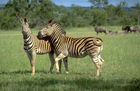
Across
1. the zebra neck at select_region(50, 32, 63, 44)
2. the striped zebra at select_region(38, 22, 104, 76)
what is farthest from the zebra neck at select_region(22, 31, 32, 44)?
the zebra neck at select_region(50, 32, 63, 44)

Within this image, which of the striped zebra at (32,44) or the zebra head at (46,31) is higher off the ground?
the zebra head at (46,31)

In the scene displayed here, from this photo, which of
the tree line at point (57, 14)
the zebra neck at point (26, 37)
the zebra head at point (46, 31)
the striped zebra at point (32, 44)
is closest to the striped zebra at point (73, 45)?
the zebra head at point (46, 31)

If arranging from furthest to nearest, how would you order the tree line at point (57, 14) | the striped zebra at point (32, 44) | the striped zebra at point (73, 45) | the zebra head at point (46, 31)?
the tree line at point (57, 14)
the zebra head at point (46, 31)
the striped zebra at point (32, 44)
the striped zebra at point (73, 45)

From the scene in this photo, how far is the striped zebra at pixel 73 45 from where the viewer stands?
721cm

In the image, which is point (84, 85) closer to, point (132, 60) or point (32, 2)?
point (132, 60)

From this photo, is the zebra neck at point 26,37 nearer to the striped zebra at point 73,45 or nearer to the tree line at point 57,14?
the striped zebra at point 73,45

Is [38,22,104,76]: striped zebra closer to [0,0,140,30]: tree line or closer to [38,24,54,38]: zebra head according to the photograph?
[38,24,54,38]: zebra head

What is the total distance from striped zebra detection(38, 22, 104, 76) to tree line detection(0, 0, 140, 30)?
9059 millimetres

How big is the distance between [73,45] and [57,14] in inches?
537

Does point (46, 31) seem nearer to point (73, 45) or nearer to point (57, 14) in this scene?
point (73, 45)

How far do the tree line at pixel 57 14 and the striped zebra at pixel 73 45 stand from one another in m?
9.06

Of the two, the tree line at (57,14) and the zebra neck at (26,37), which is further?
the tree line at (57,14)

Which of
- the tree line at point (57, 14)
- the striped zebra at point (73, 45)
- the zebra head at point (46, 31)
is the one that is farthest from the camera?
the tree line at point (57, 14)

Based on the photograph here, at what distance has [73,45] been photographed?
7.58 metres
